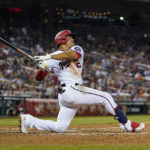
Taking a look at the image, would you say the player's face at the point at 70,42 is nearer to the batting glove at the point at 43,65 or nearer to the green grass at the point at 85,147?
the batting glove at the point at 43,65

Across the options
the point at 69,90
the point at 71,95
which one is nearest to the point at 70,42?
the point at 69,90

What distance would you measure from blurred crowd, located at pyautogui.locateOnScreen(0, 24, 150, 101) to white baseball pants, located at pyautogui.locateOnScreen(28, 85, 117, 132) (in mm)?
10322

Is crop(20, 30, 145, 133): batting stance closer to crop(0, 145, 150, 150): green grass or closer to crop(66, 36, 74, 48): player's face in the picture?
crop(66, 36, 74, 48): player's face

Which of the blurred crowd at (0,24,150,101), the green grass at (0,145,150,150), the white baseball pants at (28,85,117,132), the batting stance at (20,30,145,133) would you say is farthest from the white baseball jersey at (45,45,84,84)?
the blurred crowd at (0,24,150,101)

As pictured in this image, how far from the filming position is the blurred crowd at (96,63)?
61.8ft

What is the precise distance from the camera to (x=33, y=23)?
28031mm

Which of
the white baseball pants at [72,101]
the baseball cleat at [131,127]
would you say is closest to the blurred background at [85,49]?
the white baseball pants at [72,101]

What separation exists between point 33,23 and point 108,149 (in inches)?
906

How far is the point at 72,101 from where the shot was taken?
23.7ft

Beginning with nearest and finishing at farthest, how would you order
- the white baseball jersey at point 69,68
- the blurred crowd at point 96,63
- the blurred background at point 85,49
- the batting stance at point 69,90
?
the batting stance at point 69,90 → the white baseball jersey at point 69,68 → the blurred background at point 85,49 → the blurred crowd at point 96,63

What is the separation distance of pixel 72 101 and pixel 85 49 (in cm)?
1816

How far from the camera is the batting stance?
7.23 metres

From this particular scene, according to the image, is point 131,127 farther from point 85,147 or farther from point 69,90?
point 85,147

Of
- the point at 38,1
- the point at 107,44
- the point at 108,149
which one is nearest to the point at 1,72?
the point at 38,1
